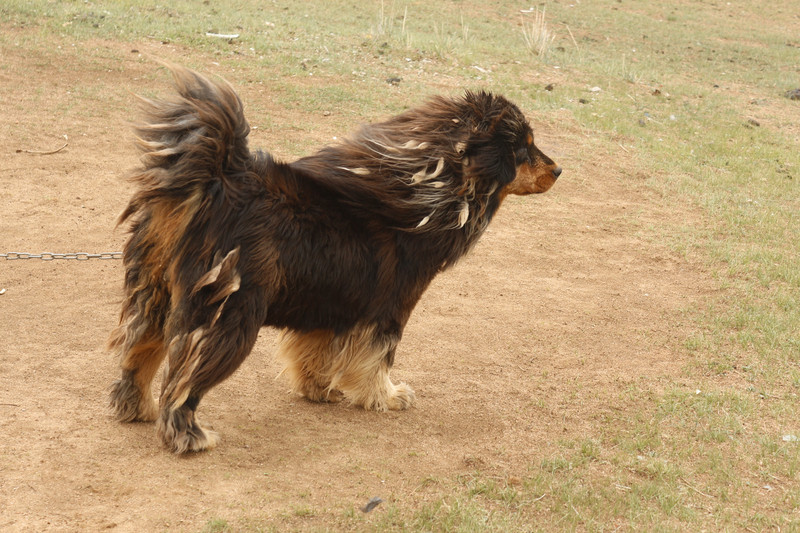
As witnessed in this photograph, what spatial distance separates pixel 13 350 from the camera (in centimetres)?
546

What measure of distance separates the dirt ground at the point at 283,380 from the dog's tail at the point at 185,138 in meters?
1.40

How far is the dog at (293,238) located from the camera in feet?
13.5

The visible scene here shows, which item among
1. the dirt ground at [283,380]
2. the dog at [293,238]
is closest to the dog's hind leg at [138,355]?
the dog at [293,238]

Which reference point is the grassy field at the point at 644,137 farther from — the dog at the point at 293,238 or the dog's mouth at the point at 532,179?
the dog's mouth at the point at 532,179

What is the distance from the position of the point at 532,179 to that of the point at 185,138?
2.26 meters

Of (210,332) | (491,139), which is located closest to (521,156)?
(491,139)

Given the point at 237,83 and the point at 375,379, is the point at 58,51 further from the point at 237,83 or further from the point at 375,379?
the point at 375,379

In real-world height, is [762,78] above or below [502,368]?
above

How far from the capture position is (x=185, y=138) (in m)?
4.06

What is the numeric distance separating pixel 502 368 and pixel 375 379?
4.15 feet

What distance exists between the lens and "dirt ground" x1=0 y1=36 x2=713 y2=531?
4.18 m

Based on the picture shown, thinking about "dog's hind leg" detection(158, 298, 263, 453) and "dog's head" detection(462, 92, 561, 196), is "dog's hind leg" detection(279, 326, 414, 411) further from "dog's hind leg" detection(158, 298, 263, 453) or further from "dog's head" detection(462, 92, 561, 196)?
"dog's head" detection(462, 92, 561, 196)

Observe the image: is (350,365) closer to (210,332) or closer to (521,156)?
(210,332)

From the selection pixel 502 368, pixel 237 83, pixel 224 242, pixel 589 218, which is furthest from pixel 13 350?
pixel 237 83
